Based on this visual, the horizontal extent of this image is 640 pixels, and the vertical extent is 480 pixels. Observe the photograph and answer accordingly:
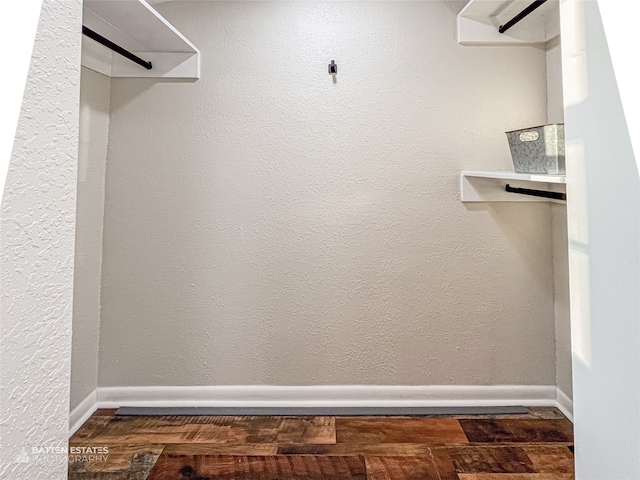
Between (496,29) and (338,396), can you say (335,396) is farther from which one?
(496,29)

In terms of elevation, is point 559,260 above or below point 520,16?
below

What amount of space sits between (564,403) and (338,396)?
87 centimetres

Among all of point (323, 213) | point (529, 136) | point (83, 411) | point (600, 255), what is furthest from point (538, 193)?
point (83, 411)

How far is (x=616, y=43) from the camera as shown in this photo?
2.28 feet

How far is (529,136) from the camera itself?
1.38 metres

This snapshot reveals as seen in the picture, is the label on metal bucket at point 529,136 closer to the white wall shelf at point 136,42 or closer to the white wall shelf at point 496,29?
the white wall shelf at point 496,29

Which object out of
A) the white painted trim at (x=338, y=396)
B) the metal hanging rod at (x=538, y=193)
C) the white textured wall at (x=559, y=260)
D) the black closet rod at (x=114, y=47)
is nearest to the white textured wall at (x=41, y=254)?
the black closet rod at (x=114, y=47)

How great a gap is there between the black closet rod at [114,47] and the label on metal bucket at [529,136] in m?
1.32

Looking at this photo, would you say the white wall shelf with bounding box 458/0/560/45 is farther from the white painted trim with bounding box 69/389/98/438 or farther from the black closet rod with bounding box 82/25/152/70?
the white painted trim with bounding box 69/389/98/438

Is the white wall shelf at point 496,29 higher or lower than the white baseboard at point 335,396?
higher

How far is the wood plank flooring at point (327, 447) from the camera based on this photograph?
1.42 meters

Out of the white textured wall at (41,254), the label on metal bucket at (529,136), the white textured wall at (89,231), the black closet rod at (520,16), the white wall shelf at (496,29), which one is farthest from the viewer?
the white wall shelf at (496,29)

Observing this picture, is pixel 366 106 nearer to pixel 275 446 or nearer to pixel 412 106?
pixel 412 106

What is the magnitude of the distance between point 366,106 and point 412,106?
0.19 m
